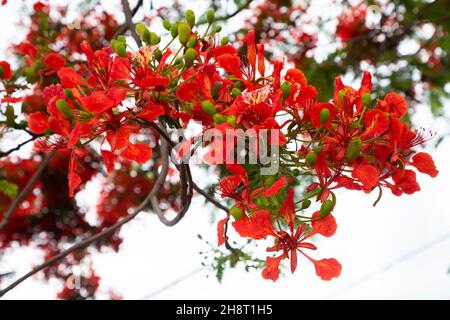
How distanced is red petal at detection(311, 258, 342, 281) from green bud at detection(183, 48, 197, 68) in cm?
33

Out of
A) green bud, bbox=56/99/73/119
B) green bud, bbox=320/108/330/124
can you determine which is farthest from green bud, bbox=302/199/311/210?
green bud, bbox=56/99/73/119

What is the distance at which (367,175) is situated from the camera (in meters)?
0.75

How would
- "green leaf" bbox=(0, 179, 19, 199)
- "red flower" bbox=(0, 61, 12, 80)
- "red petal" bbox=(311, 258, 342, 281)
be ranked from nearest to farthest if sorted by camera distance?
"red petal" bbox=(311, 258, 342, 281), "red flower" bbox=(0, 61, 12, 80), "green leaf" bbox=(0, 179, 19, 199)

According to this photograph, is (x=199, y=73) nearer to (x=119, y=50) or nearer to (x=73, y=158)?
(x=119, y=50)

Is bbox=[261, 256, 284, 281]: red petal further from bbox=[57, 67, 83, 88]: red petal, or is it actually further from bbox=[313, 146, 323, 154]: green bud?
bbox=[57, 67, 83, 88]: red petal

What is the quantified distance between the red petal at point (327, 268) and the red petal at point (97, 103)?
1.17ft

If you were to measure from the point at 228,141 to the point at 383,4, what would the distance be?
216 cm

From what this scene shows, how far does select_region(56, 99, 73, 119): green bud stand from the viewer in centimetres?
76

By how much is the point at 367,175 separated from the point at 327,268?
156 millimetres

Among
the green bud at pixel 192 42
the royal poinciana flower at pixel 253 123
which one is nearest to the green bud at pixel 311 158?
the royal poinciana flower at pixel 253 123

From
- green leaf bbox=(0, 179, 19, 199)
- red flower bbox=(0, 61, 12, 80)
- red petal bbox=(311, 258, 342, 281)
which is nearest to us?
red petal bbox=(311, 258, 342, 281)

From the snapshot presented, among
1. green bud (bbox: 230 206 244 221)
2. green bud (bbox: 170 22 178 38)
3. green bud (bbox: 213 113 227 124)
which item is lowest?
green bud (bbox: 230 206 244 221)

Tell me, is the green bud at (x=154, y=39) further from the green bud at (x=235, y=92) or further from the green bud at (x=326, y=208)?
the green bud at (x=326, y=208)

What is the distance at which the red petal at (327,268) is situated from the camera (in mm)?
811
